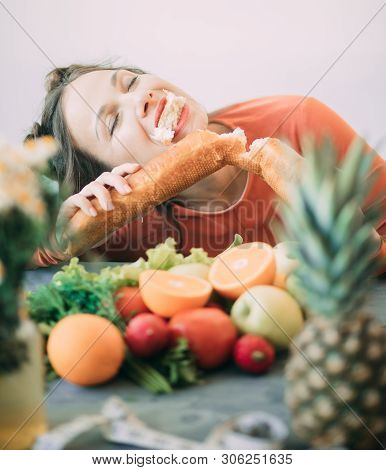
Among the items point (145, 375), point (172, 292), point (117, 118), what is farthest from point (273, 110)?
point (145, 375)

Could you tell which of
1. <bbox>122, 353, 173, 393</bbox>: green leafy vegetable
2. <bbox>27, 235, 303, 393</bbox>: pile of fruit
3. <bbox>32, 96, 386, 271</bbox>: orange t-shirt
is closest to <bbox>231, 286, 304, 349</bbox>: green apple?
<bbox>27, 235, 303, 393</bbox>: pile of fruit

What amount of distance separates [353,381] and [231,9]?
0.60 m

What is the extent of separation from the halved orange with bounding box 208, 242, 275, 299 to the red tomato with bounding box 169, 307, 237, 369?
58 millimetres

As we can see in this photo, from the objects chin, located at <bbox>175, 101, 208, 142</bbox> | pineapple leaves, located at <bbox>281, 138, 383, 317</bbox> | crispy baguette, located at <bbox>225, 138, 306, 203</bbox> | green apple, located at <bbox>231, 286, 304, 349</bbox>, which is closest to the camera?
pineapple leaves, located at <bbox>281, 138, 383, 317</bbox>

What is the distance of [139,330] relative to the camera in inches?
26.1

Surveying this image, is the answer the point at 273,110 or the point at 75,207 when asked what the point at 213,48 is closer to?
the point at 273,110

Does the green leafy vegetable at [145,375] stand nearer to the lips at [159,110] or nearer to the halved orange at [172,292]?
the halved orange at [172,292]

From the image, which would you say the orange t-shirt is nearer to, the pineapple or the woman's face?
the woman's face

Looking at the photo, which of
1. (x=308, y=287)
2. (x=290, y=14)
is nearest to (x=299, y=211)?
(x=308, y=287)

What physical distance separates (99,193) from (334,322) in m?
0.44

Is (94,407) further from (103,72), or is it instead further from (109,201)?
(103,72)

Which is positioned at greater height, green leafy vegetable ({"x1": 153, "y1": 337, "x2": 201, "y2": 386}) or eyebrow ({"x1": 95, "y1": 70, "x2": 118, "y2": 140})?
eyebrow ({"x1": 95, "y1": 70, "x2": 118, "y2": 140})

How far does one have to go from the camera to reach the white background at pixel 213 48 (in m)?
0.91

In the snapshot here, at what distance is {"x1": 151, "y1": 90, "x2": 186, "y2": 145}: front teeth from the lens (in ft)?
2.96
